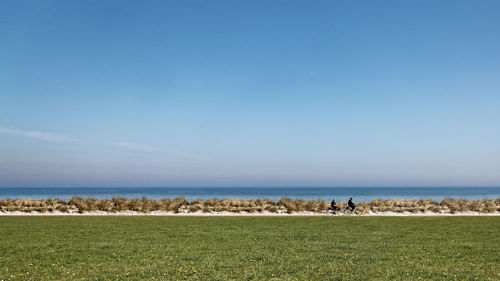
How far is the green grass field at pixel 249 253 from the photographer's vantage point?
34.9ft

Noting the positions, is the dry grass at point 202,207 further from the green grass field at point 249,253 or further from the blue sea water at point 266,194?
the blue sea water at point 266,194

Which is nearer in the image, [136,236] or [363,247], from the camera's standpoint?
[363,247]

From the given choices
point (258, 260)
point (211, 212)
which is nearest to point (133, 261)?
point (258, 260)

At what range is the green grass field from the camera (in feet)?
34.9

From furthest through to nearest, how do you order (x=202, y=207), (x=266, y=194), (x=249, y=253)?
(x=266, y=194) → (x=202, y=207) → (x=249, y=253)

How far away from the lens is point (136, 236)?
18.1 metres

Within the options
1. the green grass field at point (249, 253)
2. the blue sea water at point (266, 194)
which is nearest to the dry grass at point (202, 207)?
the green grass field at point (249, 253)

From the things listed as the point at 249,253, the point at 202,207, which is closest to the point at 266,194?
the point at 202,207

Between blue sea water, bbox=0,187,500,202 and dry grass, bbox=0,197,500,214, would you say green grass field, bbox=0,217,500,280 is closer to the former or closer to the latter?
dry grass, bbox=0,197,500,214

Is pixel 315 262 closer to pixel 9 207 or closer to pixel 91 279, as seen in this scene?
pixel 91 279

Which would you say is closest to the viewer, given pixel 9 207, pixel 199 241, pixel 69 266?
pixel 69 266

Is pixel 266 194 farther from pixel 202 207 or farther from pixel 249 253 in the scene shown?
pixel 249 253

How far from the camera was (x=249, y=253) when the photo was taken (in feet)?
44.9

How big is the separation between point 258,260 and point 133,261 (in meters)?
4.15
